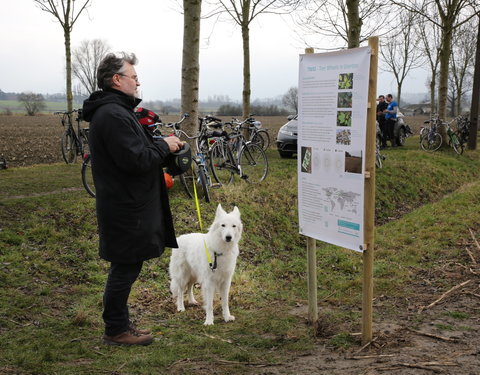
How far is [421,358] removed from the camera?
3775 millimetres

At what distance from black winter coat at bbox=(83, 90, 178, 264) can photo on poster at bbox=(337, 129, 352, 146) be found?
1514 mm

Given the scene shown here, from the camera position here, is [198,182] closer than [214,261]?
No

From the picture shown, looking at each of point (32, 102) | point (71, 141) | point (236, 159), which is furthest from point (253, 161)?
point (32, 102)

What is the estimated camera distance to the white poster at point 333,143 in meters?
3.98

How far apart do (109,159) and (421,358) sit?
9.80 feet

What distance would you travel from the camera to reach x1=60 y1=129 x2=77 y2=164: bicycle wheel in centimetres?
1359

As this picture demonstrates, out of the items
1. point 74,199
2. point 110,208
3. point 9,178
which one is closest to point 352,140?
point 110,208

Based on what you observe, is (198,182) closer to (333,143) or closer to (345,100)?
(333,143)

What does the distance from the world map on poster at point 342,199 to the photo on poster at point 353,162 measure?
207 millimetres

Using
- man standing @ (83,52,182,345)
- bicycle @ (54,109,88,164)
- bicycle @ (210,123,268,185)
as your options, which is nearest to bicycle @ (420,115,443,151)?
bicycle @ (210,123,268,185)

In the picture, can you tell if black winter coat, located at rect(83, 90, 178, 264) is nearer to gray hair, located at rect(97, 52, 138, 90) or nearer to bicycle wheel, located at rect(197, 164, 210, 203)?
gray hair, located at rect(97, 52, 138, 90)

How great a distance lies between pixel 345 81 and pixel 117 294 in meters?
2.68

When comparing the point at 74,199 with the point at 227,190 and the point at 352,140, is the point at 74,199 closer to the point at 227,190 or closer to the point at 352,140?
the point at 227,190

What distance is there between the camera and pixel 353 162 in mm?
4078
